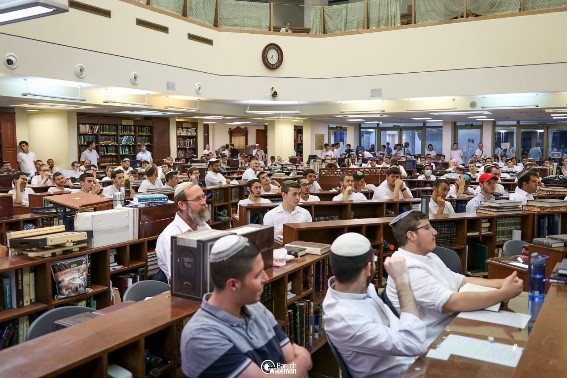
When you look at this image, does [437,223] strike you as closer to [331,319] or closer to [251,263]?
[331,319]

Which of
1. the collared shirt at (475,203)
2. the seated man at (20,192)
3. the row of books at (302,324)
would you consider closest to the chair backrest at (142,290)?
the row of books at (302,324)

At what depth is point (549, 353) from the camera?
7.38 ft

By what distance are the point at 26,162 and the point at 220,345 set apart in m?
13.4

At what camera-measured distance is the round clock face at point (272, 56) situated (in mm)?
14023

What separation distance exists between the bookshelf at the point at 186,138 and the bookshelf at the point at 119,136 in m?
1.11

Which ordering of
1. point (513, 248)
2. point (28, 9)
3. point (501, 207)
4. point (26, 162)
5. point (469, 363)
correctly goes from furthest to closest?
1. point (26, 162)
2. point (501, 207)
3. point (513, 248)
4. point (28, 9)
5. point (469, 363)

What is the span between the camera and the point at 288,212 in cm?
654

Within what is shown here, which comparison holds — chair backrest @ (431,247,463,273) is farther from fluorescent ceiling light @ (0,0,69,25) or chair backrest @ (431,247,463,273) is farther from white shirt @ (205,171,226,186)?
white shirt @ (205,171,226,186)

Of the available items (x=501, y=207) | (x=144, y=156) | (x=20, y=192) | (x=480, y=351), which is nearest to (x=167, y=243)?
(x=480, y=351)

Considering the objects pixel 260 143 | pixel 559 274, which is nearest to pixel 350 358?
pixel 559 274

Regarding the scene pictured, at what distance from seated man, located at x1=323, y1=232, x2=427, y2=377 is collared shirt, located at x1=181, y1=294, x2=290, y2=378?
48cm

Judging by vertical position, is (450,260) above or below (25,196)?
below

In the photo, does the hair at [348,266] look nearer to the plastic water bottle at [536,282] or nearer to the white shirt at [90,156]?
the plastic water bottle at [536,282]

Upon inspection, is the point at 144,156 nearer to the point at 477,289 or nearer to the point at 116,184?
the point at 116,184
